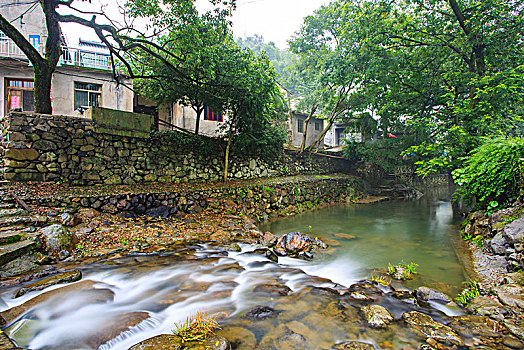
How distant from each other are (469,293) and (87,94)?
17.0 m

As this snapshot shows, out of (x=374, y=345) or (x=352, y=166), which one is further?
(x=352, y=166)

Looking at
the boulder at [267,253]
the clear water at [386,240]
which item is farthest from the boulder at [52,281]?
the clear water at [386,240]

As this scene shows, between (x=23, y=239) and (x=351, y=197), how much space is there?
51.7 ft

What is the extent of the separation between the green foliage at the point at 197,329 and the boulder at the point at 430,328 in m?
2.55

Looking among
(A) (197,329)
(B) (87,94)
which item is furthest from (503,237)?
(B) (87,94)

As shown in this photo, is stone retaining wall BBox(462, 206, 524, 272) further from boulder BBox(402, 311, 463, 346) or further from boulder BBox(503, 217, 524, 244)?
boulder BBox(402, 311, 463, 346)

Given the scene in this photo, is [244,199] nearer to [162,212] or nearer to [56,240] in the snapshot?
[162,212]

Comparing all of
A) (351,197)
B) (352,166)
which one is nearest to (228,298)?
(351,197)

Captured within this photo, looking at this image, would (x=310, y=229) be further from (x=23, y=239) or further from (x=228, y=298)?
(x=23, y=239)

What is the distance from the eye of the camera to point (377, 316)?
3.73 m

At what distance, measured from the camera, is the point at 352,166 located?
66.7 feet

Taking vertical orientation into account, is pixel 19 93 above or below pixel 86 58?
below

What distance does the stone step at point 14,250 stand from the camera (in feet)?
14.4

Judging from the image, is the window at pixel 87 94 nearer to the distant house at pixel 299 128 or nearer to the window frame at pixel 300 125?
the distant house at pixel 299 128
